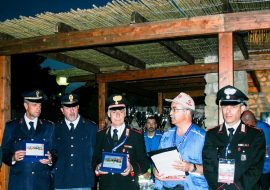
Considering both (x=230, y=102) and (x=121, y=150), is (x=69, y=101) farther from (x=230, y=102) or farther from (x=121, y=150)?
(x=230, y=102)

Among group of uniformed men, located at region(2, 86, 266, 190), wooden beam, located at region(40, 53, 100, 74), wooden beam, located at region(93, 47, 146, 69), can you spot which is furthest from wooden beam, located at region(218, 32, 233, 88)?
wooden beam, located at region(40, 53, 100, 74)

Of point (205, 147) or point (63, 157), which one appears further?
point (63, 157)

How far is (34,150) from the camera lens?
4613mm

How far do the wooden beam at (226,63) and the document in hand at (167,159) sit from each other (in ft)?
4.26

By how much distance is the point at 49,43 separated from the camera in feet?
18.7

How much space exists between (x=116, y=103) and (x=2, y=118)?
8.57ft

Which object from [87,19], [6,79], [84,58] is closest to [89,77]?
[84,58]

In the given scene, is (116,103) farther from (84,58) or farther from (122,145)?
(84,58)

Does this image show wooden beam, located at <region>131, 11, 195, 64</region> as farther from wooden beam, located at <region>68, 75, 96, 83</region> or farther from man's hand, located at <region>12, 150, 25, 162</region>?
wooden beam, located at <region>68, 75, 96, 83</region>

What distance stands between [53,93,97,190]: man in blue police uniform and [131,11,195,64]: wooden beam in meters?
1.40

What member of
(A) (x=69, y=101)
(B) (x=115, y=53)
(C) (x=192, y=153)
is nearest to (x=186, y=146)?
(C) (x=192, y=153)

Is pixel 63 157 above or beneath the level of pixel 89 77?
beneath

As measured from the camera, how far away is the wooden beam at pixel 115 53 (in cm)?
558

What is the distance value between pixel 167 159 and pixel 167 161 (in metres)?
0.02
